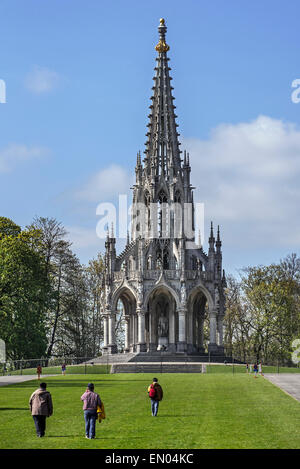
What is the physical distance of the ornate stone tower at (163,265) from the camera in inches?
3155

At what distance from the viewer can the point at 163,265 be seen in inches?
3297

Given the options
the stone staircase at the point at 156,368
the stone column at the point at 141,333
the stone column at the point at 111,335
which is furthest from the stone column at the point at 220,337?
the stone staircase at the point at 156,368

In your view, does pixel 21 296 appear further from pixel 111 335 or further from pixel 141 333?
pixel 141 333

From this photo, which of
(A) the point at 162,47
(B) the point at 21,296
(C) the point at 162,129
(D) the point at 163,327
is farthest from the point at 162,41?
(B) the point at 21,296

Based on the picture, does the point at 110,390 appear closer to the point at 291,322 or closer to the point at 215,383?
the point at 215,383

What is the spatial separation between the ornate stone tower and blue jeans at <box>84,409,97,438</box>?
181 feet

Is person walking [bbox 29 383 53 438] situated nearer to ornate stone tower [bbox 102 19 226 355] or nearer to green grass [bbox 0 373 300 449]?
green grass [bbox 0 373 300 449]

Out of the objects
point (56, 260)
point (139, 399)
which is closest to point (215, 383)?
point (139, 399)

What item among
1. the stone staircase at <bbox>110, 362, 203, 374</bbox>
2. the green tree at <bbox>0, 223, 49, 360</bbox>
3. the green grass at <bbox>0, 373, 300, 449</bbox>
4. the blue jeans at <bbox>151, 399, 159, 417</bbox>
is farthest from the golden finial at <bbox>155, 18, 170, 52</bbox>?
the blue jeans at <bbox>151, 399, 159, 417</bbox>

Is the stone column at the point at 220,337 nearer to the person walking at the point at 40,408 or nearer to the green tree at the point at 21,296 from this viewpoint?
the green tree at the point at 21,296

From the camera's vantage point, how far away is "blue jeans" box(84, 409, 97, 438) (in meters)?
22.6

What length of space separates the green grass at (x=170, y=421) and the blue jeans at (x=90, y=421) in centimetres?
26

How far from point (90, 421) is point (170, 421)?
4.90 metres
